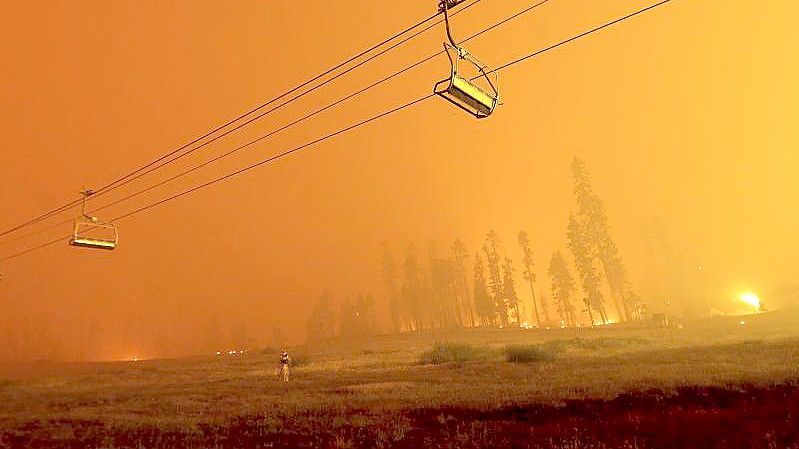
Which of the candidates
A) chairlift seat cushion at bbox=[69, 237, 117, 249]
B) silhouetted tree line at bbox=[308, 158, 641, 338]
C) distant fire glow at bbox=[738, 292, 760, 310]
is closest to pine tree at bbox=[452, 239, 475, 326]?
silhouetted tree line at bbox=[308, 158, 641, 338]

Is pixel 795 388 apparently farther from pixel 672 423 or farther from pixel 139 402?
pixel 139 402

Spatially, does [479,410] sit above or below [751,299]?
below

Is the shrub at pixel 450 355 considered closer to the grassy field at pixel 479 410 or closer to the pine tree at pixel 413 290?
the grassy field at pixel 479 410

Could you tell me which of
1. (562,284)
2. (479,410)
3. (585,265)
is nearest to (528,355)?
(479,410)

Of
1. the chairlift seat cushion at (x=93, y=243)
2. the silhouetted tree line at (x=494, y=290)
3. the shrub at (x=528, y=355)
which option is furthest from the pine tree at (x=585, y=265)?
the chairlift seat cushion at (x=93, y=243)

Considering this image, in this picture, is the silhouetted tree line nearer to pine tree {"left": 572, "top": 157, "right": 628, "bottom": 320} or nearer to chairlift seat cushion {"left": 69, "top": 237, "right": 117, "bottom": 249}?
pine tree {"left": 572, "top": 157, "right": 628, "bottom": 320}

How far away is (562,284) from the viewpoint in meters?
95.8

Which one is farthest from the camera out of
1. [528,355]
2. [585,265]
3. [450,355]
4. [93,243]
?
[585,265]

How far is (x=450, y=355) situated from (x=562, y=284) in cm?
6036

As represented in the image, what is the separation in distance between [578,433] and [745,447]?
3.58 m

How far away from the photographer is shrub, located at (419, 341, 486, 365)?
4072 cm

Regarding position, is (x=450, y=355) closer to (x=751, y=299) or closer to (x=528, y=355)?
(x=528, y=355)

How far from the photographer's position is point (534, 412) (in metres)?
16.7

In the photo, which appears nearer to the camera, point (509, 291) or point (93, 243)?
point (93, 243)
